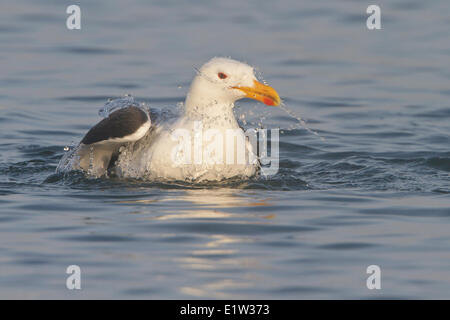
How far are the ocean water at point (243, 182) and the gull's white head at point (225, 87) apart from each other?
82cm

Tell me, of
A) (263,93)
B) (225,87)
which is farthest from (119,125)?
(263,93)

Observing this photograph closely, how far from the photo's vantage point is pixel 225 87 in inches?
382

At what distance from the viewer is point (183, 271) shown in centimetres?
723

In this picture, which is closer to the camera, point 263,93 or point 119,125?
point 263,93

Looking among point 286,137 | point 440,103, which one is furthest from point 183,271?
point 440,103

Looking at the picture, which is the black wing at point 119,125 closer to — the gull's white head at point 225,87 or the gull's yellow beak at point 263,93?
the gull's white head at point 225,87

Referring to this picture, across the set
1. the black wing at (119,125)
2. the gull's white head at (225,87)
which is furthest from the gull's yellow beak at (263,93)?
the black wing at (119,125)

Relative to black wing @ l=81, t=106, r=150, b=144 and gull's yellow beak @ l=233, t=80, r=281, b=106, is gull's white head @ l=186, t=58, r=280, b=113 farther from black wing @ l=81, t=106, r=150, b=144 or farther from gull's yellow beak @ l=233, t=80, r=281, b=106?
black wing @ l=81, t=106, r=150, b=144

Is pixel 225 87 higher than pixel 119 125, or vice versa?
pixel 225 87

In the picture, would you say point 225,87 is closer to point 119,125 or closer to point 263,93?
point 263,93

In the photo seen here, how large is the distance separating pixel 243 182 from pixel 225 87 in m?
0.95

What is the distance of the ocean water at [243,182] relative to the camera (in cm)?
724

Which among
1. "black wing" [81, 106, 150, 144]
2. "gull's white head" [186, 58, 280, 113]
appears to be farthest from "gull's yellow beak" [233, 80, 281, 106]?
"black wing" [81, 106, 150, 144]
